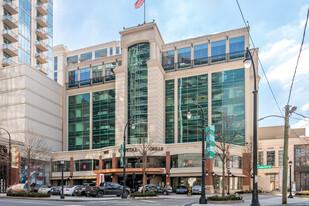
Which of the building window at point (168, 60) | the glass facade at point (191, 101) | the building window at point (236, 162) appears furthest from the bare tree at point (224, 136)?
the building window at point (168, 60)

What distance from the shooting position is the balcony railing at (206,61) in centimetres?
6259

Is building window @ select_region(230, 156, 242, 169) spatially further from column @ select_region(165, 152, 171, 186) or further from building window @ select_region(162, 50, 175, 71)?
building window @ select_region(162, 50, 175, 71)

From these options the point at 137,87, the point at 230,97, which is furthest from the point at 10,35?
the point at 230,97

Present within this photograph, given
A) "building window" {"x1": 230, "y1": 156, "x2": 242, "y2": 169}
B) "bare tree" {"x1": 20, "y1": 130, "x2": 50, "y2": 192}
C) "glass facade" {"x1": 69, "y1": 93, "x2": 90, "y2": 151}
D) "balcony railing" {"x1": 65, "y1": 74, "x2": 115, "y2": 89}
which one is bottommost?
"building window" {"x1": 230, "y1": 156, "x2": 242, "y2": 169}

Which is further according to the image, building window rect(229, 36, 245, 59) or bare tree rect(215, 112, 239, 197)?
building window rect(229, 36, 245, 59)

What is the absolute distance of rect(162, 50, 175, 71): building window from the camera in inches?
2660

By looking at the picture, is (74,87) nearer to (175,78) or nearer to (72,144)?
(72,144)

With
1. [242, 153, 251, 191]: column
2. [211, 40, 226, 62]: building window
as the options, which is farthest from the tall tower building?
[242, 153, 251, 191]: column

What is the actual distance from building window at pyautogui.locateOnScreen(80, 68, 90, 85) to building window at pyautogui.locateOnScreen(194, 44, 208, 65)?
25.2m

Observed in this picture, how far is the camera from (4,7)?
64.7m

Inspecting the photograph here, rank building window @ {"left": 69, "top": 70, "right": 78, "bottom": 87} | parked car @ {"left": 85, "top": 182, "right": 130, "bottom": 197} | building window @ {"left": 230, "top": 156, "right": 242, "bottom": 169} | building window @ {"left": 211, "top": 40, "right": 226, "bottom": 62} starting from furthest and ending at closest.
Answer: building window @ {"left": 69, "top": 70, "right": 78, "bottom": 87}, building window @ {"left": 211, "top": 40, "right": 226, "bottom": 62}, building window @ {"left": 230, "top": 156, "right": 242, "bottom": 169}, parked car @ {"left": 85, "top": 182, "right": 130, "bottom": 197}

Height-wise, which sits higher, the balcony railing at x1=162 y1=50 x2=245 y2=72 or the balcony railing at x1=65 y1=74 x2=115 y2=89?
the balcony railing at x1=162 y1=50 x2=245 y2=72

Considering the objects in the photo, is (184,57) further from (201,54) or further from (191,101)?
(191,101)

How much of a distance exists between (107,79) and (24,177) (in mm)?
26535
